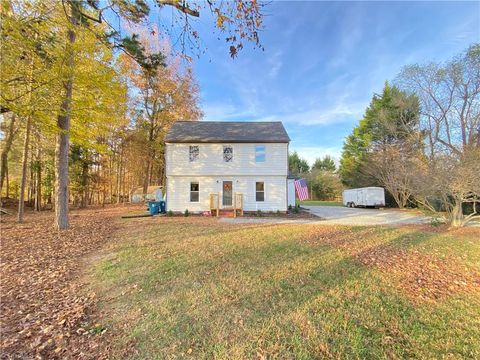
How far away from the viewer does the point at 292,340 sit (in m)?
2.79

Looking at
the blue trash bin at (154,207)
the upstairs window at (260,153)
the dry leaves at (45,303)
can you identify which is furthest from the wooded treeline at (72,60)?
the upstairs window at (260,153)

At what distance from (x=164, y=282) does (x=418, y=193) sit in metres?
13.7

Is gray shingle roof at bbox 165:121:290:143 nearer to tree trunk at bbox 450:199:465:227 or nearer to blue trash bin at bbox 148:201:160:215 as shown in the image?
blue trash bin at bbox 148:201:160:215

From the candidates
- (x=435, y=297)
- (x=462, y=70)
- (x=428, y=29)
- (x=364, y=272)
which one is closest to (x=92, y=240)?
(x=364, y=272)

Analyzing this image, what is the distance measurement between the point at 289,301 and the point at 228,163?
13387 millimetres

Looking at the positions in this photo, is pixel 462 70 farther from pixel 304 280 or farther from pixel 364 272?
pixel 304 280

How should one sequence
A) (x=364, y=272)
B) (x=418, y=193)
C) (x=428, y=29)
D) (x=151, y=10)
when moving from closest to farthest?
(x=151, y=10) < (x=364, y=272) < (x=428, y=29) < (x=418, y=193)

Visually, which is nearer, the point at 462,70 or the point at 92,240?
the point at 92,240

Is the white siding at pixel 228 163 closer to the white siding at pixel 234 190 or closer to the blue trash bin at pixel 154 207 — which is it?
the white siding at pixel 234 190

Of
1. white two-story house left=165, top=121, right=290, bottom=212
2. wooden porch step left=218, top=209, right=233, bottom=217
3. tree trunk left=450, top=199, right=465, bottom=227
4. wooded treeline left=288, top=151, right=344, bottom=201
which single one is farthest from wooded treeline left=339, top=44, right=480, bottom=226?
wooded treeline left=288, top=151, right=344, bottom=201

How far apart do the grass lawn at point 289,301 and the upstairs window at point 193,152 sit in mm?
10104

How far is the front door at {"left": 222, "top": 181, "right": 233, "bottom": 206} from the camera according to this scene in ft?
54.6

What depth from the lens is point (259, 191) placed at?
16.8 metres

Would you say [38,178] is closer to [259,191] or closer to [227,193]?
[227,193]
